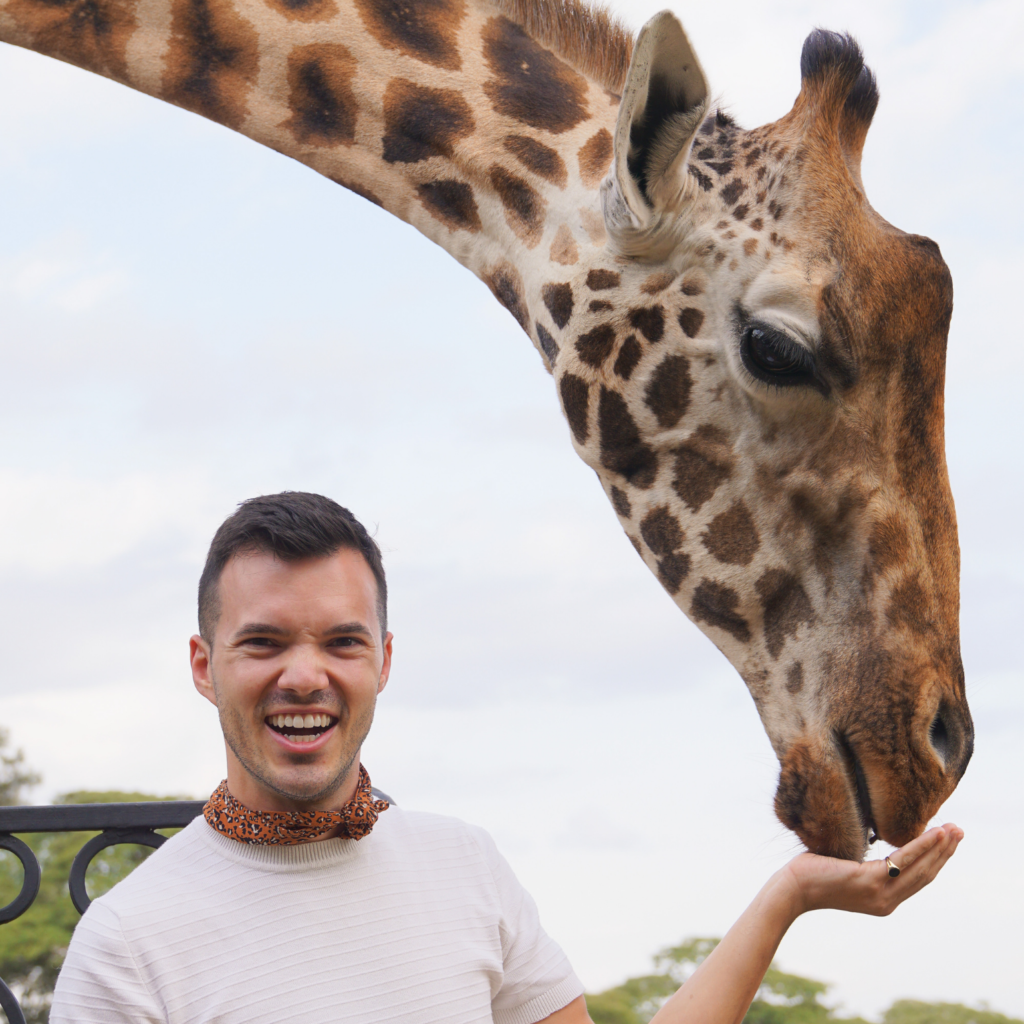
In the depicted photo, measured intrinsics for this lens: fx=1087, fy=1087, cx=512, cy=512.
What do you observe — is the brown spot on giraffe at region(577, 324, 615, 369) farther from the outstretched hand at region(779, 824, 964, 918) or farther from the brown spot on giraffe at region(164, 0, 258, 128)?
the brown spot on giraffe at region(164, 0, 258, 128)

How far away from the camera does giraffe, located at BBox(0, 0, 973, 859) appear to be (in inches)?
92.9

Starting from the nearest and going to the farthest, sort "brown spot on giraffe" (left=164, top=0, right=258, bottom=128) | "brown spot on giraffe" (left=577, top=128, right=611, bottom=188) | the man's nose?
the man's nose
"brown spot on giraffe" (left=577, top=128, right=611, bottom=188)
"brown spot on giraffe" (left=164, top=0, right=258, bottom=128)

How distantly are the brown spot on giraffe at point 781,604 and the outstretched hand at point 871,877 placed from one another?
53 centimetres

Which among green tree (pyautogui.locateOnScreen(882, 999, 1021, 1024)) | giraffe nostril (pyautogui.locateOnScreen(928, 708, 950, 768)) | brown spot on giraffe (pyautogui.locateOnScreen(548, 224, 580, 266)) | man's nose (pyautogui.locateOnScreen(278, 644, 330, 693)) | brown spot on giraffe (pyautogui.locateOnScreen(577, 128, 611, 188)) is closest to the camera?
man's nose (pyautogui.locateOnScreen(278, 644, 330, 693))

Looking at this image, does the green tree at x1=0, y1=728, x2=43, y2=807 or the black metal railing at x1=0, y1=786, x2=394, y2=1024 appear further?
the green tree at x1=0, y1=728, x2=43, y2=807

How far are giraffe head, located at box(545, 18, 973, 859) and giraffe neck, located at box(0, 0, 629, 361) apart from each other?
324mm

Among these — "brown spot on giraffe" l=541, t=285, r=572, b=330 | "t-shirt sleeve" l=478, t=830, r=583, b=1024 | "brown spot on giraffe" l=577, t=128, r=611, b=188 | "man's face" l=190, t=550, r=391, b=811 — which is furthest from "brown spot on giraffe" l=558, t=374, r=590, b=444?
"t-shirt sleeve" l=478, t=830, r=583, b=1024

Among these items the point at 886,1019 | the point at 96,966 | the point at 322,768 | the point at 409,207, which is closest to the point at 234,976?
the point at 96,966

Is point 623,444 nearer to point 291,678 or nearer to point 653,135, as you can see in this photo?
point 653,135

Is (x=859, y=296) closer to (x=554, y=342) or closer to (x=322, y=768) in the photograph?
(x=554, y=342)

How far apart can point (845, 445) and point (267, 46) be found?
215 cm

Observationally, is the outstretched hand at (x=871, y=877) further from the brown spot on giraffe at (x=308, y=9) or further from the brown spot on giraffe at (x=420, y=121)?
the brown spot on giraffe at (x=308, y=9)

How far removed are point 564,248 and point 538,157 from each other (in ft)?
1.15

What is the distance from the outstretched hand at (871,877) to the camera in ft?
6.73
